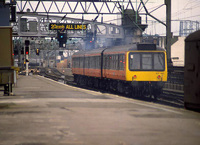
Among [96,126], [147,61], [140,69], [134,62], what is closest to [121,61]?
[134,62]

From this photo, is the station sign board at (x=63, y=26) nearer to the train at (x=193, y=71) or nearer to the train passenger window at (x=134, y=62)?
the train passenger window at (x=134, y=62)

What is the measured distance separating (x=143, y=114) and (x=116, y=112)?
0.90 metres

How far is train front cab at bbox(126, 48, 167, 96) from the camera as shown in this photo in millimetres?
24922

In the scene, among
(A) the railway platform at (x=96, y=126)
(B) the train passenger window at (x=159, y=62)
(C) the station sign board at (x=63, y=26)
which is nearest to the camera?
(A) the railway platform at (x=96, y=126)

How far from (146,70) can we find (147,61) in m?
0.56

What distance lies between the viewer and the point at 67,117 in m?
11.4

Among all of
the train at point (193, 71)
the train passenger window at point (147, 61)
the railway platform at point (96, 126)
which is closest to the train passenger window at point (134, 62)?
the train passenger window at point (147, 61)

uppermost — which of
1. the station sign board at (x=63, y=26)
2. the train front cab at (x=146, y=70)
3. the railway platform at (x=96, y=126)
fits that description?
the station sign board at (x=63, y=26)

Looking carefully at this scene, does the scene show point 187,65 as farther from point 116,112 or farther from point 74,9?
point 74,9

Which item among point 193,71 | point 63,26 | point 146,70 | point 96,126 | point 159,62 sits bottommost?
point 96,126

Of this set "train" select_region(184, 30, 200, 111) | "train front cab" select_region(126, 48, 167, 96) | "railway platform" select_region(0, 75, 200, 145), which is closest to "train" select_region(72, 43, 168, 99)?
"train front cab" select_region(126, 48, 167, 96)

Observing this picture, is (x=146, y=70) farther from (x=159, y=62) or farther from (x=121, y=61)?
(x=121, y=61)

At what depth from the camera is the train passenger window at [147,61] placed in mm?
25125

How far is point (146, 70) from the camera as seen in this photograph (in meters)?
25.1
